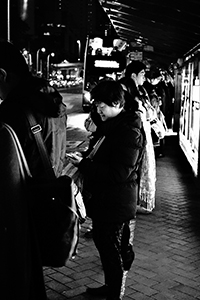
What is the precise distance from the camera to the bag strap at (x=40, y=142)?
3246mm

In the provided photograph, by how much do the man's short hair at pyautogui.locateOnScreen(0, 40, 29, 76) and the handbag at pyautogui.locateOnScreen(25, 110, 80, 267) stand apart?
1109mm

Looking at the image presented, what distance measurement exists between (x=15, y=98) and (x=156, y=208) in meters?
5.29

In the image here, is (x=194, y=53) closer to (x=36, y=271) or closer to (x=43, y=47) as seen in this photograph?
(x=36, y=271)

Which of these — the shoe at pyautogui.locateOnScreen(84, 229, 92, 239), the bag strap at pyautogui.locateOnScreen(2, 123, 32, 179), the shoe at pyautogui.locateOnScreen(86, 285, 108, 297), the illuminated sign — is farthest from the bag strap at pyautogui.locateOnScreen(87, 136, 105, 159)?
the illuminated sign

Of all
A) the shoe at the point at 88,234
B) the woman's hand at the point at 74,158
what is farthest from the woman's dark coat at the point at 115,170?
the shoe at the point at 88,234

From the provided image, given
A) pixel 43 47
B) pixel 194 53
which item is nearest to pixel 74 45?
pixel 43 47

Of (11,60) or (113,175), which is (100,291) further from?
(11,60)

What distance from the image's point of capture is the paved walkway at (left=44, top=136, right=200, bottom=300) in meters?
5.06

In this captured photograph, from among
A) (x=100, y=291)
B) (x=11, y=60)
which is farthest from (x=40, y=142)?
(x=100, y=291)

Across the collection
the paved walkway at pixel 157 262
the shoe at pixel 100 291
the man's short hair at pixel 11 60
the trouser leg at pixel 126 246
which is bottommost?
the paved walkway at pixel 157 262

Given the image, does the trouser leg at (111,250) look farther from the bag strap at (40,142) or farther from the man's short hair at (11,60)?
the man's short hair at (11,60)

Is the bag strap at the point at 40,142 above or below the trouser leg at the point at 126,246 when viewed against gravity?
above

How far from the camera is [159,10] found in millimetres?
9688

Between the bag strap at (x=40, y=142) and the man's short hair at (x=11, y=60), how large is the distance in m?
0.28
